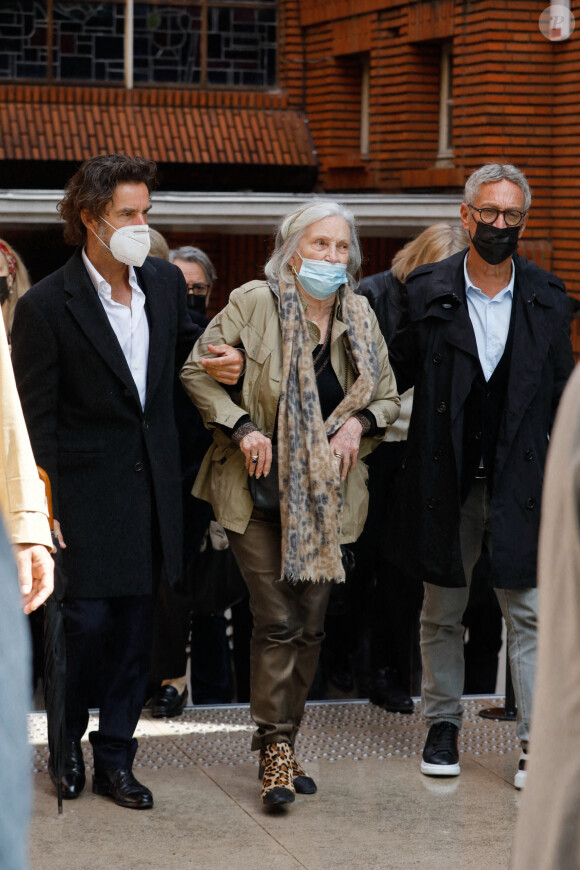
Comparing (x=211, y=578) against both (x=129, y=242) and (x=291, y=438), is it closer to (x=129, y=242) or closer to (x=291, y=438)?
(x=291, y=438)

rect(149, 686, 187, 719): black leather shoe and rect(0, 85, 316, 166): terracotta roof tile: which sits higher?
rect(0, 85, 316, 166): terracotta roof tile

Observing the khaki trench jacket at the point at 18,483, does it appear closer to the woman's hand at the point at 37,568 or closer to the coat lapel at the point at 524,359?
the woman's hand at the point at 37,568

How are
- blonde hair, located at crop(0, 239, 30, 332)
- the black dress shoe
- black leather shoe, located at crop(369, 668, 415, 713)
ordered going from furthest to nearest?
black leather shoe, located at crop(369, 668, 415, 713) → blonde hair, located at crop(0, 239, 30, 332) → the black dress shoe

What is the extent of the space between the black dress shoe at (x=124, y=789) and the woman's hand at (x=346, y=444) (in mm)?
1253

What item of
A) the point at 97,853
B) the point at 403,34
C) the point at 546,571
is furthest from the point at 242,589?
the point at 403,34

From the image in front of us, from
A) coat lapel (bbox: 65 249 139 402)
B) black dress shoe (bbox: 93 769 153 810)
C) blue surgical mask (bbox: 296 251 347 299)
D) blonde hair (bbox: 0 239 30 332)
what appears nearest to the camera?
coat lapel (bbox: 65 249 139 402)

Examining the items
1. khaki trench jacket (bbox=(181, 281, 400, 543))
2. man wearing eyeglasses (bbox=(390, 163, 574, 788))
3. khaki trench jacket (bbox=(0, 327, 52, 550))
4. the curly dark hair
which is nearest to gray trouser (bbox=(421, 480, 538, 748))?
man wearing eyeglasses (bbox=(390, 163, 574, 788))

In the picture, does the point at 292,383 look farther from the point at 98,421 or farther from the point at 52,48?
the point at 52,48

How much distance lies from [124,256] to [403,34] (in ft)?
32.2

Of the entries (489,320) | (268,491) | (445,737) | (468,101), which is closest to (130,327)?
(268,491)

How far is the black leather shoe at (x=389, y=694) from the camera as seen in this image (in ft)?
18.9

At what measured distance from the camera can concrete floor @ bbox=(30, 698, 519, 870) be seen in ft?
13.9

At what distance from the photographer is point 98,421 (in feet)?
15.1

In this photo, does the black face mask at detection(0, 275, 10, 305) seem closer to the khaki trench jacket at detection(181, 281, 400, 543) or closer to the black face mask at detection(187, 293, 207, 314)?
the khaki trench jacket at detection(181, 281, 400, 543)
